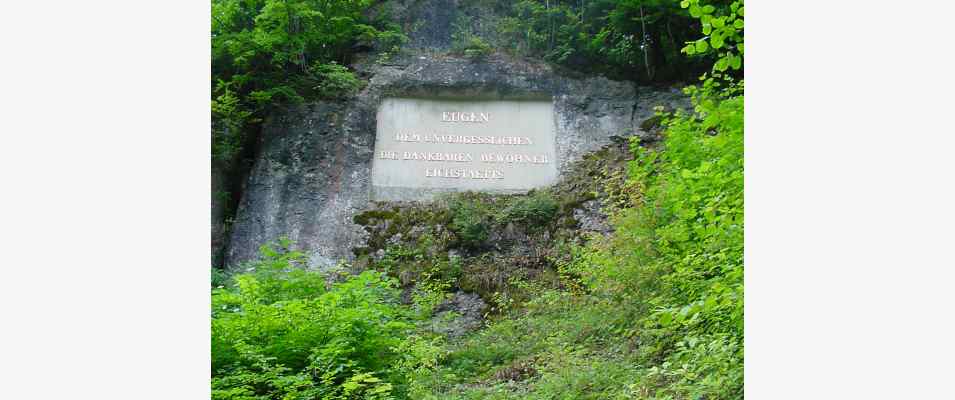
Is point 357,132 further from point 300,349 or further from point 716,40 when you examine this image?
point 716,40

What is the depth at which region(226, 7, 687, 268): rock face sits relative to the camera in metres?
10.1

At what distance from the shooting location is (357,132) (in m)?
11.0

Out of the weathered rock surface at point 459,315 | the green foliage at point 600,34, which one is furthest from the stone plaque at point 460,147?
the weathered rock surface at point 459,315

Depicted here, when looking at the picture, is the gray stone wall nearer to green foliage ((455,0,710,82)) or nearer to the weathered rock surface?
green foliage ((455,0,710,82))

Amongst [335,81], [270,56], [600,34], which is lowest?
[335,81]

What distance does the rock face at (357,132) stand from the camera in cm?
1012

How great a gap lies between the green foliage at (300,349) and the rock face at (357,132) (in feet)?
14.6

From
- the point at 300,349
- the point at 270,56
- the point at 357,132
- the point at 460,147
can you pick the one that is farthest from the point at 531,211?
the point at 300,349

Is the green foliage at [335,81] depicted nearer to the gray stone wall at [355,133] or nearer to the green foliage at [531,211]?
the gray stone wall at [355,133]

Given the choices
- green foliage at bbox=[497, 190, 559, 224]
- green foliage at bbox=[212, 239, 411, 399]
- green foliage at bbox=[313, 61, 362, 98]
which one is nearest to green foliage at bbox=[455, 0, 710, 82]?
green foliage at bbox=[313, 61, 362, 98]

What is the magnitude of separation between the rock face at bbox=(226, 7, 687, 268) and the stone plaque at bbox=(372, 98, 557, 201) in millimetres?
150

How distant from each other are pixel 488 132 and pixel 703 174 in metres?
6.29

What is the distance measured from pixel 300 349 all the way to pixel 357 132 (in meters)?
6.27

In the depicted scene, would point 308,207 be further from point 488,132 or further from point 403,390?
point 403,390
